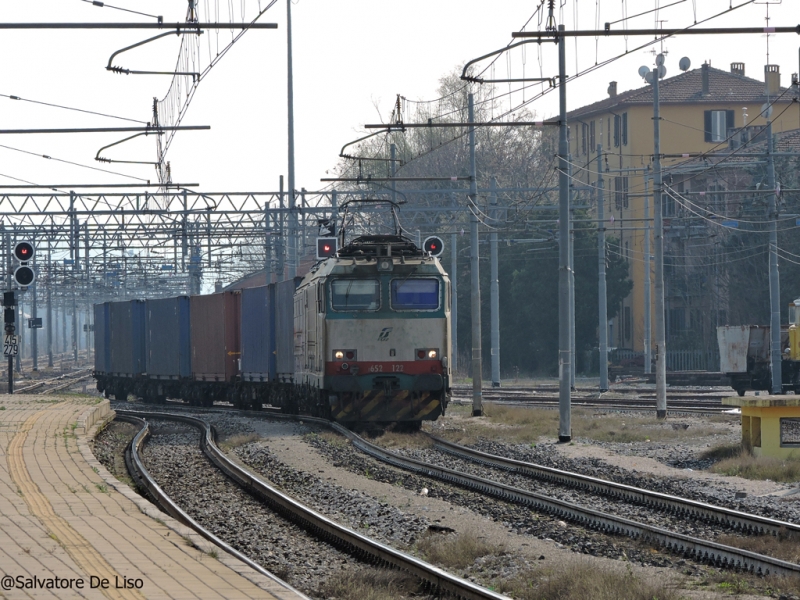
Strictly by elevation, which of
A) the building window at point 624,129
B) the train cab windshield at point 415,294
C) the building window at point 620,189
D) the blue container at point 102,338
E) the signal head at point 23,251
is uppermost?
the building window at point 624,129

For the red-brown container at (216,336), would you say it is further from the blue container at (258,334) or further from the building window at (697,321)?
the building window at (697,321)

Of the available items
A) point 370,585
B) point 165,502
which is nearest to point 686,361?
point 165,502

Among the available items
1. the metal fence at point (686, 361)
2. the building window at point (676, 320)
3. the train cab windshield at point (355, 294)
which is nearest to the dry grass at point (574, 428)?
the train cab windshield at point (355, 294)

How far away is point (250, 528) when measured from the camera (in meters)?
11.7

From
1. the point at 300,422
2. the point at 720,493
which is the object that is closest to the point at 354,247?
the point at 300,422

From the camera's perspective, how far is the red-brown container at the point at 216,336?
3284cm

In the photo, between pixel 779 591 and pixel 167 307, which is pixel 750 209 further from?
pixel 779 591

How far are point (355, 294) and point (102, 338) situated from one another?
25.1 meters

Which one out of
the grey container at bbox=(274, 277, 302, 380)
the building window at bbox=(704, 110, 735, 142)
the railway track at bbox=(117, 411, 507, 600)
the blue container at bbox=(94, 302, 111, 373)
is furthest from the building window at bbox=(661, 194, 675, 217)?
the railway track at bbox=(117, 411, 507, 600)

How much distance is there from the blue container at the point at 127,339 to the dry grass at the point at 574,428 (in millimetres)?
15701

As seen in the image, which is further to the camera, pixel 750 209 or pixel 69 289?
pixel 69 289

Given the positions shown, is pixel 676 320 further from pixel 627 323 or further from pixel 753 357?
pixel 753 357

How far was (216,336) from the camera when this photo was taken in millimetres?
33500

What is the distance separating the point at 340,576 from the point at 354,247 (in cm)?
1452
